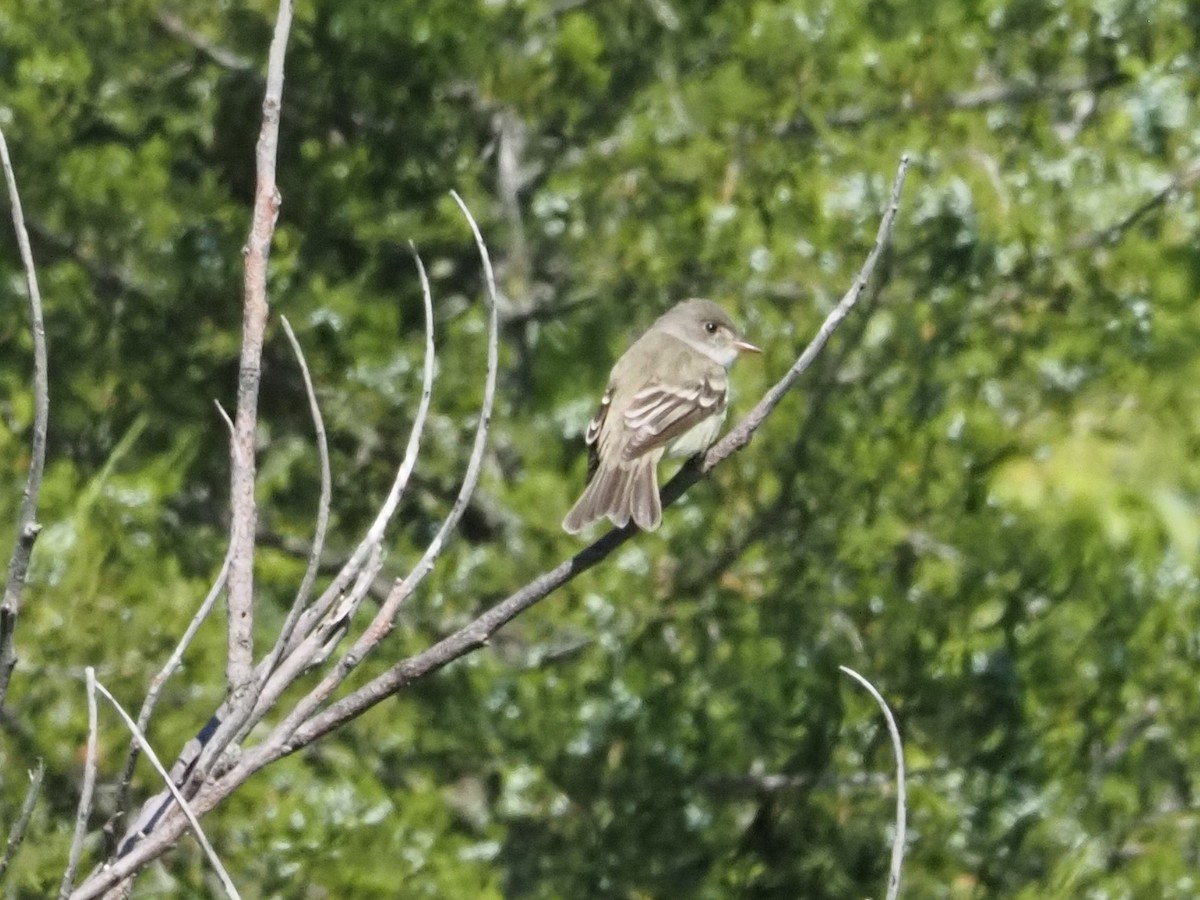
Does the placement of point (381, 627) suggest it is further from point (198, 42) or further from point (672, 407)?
point (198, 42)

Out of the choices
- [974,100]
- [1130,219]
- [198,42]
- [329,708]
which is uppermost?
[198,42]

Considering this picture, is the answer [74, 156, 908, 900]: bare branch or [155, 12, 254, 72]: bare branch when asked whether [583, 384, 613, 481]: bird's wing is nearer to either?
[155, 12, 254, 72]: bare branch

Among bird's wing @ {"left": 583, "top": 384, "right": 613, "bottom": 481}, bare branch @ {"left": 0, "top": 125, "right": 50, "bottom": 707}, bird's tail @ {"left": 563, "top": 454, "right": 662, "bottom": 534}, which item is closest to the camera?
bare branch @ {"left": 0, "top": 125, "right": 50, "bottom": 707}

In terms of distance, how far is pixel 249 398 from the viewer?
2.08 metres

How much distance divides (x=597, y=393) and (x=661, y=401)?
519mm

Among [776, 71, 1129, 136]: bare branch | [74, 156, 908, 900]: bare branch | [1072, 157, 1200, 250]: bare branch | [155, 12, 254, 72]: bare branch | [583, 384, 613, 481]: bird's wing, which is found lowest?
[74, 156, 908, 900]: bare branch

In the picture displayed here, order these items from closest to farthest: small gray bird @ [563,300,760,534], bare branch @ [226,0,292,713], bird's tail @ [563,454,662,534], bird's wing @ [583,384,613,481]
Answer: bare branch @ [226,0,292,713]
bird's tail @ [563,454,662,534]
small gray bird @ [563,300,760,534]
bird's wing @ [583,384,613,481]

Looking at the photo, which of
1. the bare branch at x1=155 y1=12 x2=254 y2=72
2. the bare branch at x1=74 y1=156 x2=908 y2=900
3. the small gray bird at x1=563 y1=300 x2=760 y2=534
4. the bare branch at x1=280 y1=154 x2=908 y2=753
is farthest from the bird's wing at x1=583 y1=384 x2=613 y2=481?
the bare branch at x1=74 y1=156 x2=908 y2=900

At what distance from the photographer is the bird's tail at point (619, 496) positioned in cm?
407

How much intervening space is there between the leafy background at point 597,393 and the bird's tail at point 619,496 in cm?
47

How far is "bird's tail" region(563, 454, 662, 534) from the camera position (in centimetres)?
407

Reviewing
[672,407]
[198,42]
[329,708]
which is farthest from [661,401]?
[329,708]

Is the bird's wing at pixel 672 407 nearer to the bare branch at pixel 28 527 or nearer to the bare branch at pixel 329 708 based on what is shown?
the bare branch at pixel 329 708

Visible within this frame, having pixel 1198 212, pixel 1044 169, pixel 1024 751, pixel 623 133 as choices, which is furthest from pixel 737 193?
pixel 1024 751
